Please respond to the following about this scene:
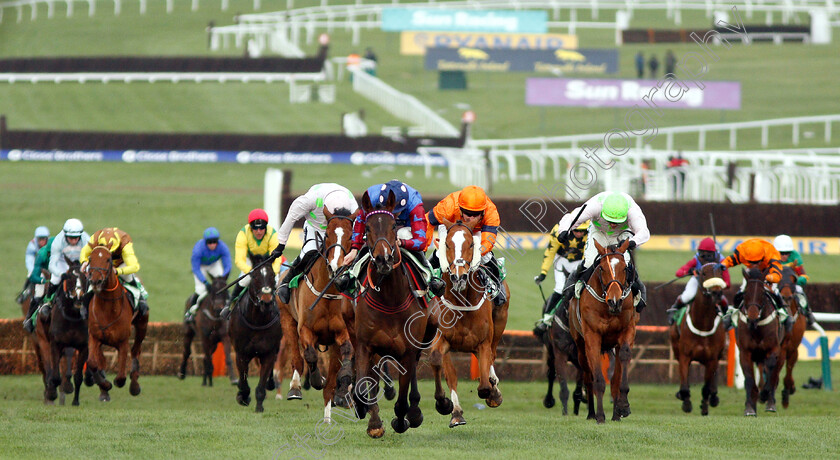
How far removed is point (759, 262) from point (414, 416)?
214 inches

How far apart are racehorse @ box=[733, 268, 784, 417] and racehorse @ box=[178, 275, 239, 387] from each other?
573 centimetres

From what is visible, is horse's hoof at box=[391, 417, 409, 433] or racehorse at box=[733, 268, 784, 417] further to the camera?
racehorse at box=[733, 268, 784, 417]

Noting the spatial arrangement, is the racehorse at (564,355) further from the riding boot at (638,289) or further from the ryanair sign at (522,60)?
the ryanair sign at (522,60)

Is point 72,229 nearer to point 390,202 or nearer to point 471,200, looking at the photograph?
point 471,200

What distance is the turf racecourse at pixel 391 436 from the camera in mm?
8484

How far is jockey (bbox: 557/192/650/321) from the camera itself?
34.0ft

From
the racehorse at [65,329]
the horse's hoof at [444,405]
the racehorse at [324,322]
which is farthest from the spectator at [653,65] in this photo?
the horse's hoof at [444,405]

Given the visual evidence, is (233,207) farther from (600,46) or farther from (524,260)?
(600,46)

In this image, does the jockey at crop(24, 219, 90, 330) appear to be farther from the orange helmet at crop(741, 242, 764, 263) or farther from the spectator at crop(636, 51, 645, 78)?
the spectator at crop(636, 51, 645, 78)

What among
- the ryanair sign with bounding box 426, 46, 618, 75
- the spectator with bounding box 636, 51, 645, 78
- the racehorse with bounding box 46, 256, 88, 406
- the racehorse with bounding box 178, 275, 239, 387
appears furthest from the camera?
the ryanair sign with bounding box 426, 46, 618, 75

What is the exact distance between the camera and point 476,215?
31.3 feet

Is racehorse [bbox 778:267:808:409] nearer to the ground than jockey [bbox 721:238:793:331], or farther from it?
nearer to the ground

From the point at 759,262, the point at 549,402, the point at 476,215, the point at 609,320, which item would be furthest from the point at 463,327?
the point at 759,262

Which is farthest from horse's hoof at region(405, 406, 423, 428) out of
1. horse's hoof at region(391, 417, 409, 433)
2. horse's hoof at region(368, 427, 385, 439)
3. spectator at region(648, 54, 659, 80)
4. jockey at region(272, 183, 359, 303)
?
spectator at region(648, 54, 659, 80)
